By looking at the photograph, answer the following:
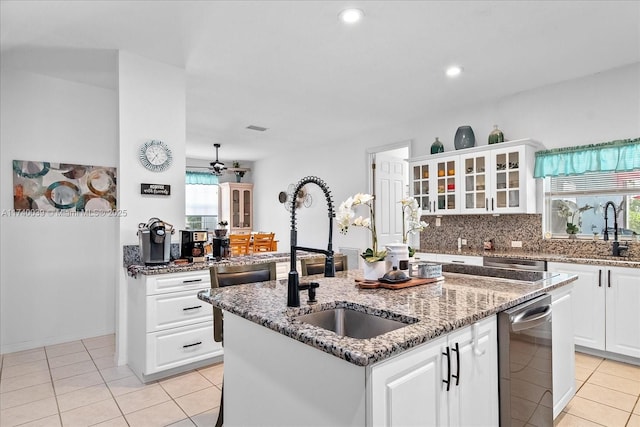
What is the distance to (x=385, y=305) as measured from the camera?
1.53 metres

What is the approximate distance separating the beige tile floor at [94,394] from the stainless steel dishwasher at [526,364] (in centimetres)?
171

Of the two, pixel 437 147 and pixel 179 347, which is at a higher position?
pixel 437 147

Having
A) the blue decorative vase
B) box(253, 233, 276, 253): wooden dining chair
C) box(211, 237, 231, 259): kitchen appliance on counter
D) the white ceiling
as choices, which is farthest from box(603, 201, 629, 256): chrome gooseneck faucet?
box(253, 233, 276, 253): wooden dining chair

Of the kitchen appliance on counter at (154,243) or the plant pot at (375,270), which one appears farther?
the kitchen appliance on counter at (154,243)

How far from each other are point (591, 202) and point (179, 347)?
4.23 meters

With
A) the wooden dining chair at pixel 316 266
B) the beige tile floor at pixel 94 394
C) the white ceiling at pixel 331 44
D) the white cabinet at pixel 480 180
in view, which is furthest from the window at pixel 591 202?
the beige tile floor at pixel 94 394

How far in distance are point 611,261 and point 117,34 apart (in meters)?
4.47

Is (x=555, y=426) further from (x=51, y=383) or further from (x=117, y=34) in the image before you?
(x=117, y=34)

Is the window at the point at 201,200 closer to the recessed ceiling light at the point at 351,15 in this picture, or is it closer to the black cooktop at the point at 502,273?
the recessed ceiling light at the point at 351,15

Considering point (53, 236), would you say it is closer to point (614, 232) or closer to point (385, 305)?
point (385, 305)

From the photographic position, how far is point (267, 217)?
27.7 feet

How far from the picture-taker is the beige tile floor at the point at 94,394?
2264 mm

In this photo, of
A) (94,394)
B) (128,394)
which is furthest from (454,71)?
(94,394)

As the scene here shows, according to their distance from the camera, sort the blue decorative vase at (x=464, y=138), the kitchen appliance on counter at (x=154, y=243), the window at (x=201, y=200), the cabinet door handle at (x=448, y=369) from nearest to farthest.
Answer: the cabinet door handle at (x=448, y=369) < the kitchen appliance on counter at (x=154, y=243) < the blue decorative vase at (x=464, y=138) < the window at (x=201, y=200)
